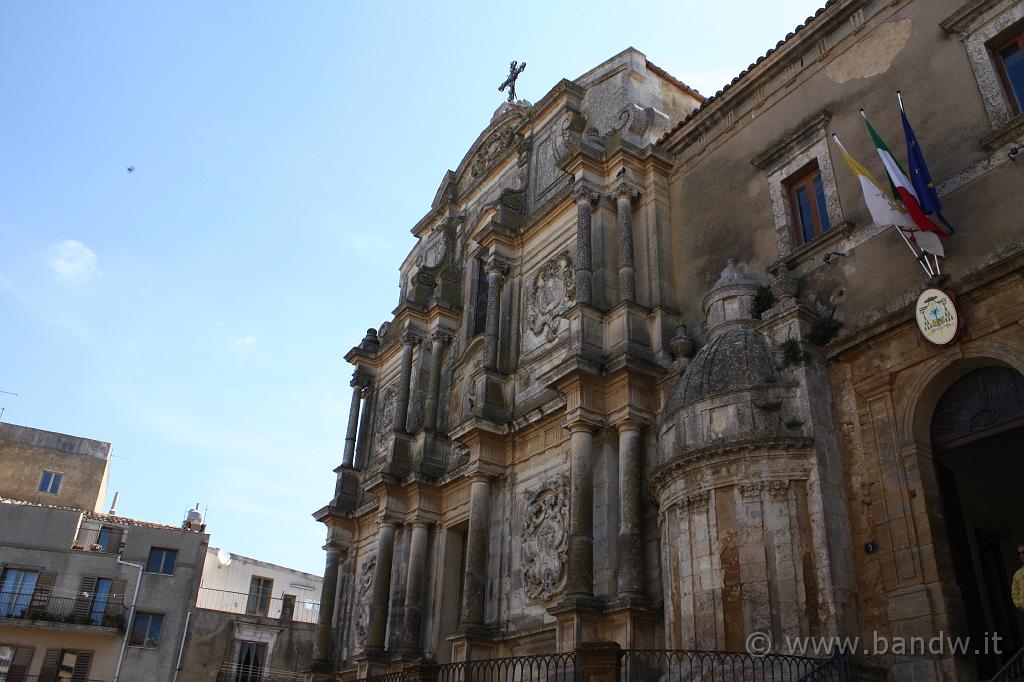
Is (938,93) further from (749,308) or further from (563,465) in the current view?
(563,465)

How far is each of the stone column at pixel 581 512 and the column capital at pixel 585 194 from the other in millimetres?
4454

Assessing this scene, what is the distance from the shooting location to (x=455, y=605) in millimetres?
17359

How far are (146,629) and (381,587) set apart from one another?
1350cm

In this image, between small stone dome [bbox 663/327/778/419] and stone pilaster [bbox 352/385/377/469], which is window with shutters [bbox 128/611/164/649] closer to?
stone pilaster [bbox 352/385/377/469]

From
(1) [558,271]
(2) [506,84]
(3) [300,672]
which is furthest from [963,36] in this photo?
(3) [300,672]

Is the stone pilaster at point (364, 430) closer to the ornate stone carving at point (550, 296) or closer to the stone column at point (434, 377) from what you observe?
the stone column at point (434, 377)

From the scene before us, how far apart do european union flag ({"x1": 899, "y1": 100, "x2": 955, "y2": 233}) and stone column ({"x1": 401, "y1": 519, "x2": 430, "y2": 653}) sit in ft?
37.8

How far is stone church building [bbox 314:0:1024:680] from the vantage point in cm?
1001

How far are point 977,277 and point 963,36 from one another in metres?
3.61

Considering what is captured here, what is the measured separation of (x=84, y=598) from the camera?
27.7m

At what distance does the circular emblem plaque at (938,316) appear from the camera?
10070 mm

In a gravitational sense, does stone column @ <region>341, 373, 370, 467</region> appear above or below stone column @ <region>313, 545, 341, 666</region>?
above

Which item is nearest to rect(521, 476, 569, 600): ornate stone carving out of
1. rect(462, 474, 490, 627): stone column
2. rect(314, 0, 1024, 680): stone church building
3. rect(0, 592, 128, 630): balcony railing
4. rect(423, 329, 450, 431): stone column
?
rect(314, 0, 1024, 680): stone church building

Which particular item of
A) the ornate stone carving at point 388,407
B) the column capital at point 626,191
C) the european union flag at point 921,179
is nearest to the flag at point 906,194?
the european union flag at point 921,179
